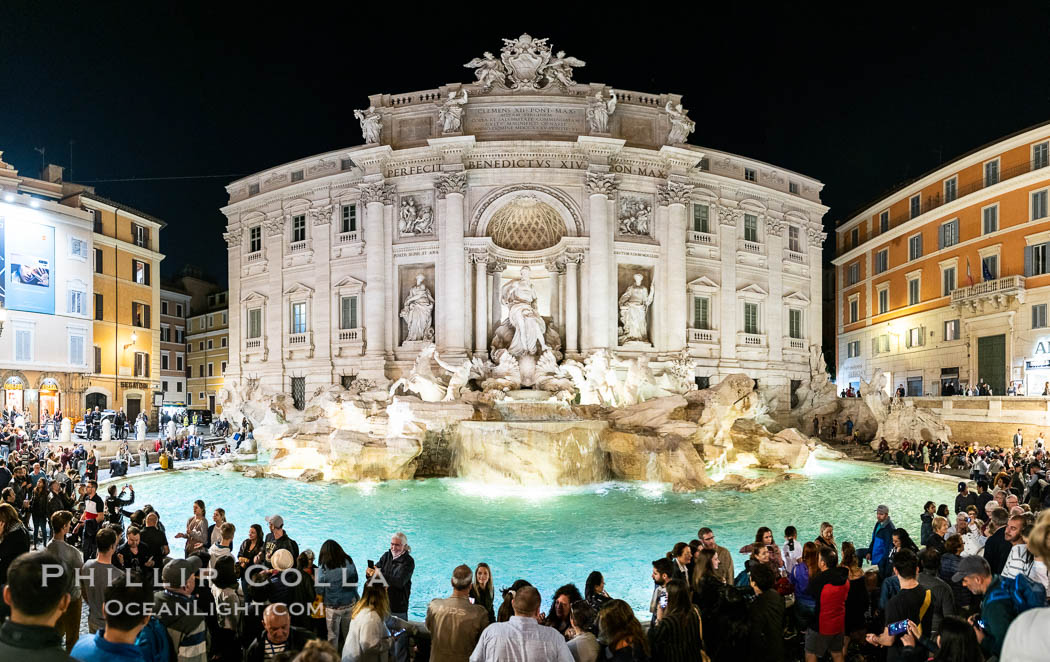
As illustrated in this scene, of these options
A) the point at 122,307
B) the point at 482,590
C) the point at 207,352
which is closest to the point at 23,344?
the point at 122,307

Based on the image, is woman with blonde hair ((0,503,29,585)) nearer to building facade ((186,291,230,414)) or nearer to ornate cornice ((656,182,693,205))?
ornate cornice ((656,182,693,205))

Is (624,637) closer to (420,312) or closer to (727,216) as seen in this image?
(420,312)

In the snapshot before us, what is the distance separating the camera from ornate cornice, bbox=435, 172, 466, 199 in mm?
23656

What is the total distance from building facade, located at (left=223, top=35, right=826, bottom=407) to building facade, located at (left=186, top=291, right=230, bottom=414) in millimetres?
16713

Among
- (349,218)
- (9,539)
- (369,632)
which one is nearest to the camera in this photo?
(369,632)

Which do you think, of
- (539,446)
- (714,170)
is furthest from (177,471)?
(714,170)

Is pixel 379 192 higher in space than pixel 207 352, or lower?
higher

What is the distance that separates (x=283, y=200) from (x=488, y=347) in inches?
490

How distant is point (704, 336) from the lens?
25.9m

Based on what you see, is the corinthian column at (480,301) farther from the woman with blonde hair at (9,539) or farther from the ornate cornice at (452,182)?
the woman with blonde hair at (9,539)

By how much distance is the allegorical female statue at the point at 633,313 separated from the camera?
80.1ft

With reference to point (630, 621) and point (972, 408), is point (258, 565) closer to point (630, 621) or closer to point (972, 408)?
point (630, 621)

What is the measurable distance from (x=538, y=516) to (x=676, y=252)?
16.6 m

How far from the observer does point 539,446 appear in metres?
14.8
